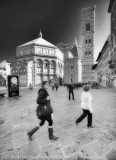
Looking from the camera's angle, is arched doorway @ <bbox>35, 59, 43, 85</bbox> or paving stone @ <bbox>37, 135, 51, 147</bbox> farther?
arched doorway @ <bbox>35, 59, 43, 85</bbox>

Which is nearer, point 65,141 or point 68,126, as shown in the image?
point 65,141

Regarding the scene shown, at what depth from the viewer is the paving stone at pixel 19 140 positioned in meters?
2.87

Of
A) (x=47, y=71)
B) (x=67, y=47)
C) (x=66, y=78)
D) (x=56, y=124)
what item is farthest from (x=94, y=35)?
(x=56, y=124)

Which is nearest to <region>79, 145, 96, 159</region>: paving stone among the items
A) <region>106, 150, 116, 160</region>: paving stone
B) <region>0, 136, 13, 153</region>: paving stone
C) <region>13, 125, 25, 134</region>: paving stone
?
<region>106, 150, 116, 160</region>: paving stone

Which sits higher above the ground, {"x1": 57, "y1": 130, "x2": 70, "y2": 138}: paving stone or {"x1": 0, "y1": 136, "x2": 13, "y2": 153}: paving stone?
{"x1": 0, "y1": 136, "x2": 13, "y2": 153}: paving stone

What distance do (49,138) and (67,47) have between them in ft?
221

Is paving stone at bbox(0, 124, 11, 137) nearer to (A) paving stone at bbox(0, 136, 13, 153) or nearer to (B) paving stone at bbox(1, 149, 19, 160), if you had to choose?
(A) paving stone at bbox(0, 136, 13, 153)

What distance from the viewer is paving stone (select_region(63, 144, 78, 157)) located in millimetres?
2521

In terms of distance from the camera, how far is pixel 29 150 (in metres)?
2.64

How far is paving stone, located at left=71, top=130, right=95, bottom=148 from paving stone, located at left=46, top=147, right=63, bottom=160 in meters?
0.55

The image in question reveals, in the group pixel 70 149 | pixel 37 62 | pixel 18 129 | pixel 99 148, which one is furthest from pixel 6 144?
pixel 37 62

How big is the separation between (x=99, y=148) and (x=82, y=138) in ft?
1.87

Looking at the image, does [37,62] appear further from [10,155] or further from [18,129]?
[10,155]

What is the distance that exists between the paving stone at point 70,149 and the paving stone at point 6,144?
1.37 meters
